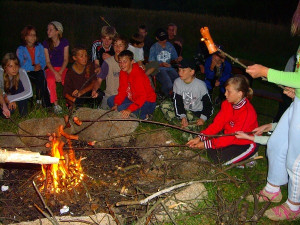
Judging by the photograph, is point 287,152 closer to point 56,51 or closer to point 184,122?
point 184,122

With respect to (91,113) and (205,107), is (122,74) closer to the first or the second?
(91,113)

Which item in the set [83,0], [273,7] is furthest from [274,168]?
[83,0]

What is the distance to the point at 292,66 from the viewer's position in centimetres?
526

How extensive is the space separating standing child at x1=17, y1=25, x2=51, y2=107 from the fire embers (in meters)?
2.76

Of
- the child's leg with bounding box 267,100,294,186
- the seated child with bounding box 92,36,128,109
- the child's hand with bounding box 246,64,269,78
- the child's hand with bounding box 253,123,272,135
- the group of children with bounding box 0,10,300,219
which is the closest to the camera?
the child's hand with bounding box 246,64,269,78

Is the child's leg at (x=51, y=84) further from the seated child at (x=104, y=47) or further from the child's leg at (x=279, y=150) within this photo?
the child's leg at (x=279, y=150)

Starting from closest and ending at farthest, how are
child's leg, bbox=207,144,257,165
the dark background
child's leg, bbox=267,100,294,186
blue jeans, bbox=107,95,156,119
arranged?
child's leg, bbox=267,100,294,186 → child's leg, bbox=207,144,257,165 → blue jeans, bbox=107,95,156,119 → the dark background

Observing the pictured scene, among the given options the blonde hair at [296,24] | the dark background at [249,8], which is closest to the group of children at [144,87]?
the blonde hair at [296,24]

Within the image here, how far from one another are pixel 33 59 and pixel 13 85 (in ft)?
3.88

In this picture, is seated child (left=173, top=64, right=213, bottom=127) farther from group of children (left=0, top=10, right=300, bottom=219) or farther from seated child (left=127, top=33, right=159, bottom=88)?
seated child (left=127, top=33, right=159, bottom=88)

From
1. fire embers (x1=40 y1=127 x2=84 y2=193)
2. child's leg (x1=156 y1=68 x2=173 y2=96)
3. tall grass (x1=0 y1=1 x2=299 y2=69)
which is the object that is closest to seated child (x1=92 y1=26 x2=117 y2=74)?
child's leg (x1=156 y1=68 x2=173 y2=96)

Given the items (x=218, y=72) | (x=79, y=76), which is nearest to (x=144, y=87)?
(x=79, y=76)

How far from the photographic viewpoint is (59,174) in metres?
3.91

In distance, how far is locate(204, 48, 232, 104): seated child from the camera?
23.4 feet
